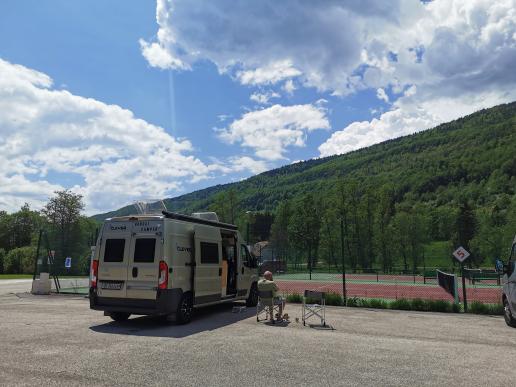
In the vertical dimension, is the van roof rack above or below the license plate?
above

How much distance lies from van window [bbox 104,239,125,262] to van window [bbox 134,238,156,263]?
1.38 feet

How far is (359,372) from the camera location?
20.9 ft

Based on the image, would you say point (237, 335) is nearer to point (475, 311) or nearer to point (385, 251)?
point (475, 311)

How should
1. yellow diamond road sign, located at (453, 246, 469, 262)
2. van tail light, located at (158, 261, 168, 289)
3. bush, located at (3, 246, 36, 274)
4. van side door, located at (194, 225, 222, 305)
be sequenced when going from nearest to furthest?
van tail light, located at (158, 261, 168, 289)
van side door, located at (194, 225, 222, 305)
yellow diamond road sign, located at (453, 246, 469, 262)
bush, located at (3, 246, 36, 274)

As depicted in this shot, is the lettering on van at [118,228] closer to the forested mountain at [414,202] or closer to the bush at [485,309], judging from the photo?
the forested mountain at [414,202]

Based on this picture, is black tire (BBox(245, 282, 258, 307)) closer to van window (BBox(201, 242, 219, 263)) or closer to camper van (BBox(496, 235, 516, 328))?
van window (BBox(201, 242, 219, 263))

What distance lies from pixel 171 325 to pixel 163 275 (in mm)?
1381

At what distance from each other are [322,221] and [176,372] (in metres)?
66.1

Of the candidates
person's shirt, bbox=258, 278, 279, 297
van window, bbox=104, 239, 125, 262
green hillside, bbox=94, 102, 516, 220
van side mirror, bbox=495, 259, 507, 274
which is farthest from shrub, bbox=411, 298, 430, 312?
green hillside, bbox=94, 102, 516, 220

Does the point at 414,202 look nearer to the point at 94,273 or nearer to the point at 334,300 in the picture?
the point at 334,300

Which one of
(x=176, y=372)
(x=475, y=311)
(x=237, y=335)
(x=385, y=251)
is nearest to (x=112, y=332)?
(x=237, y=335)

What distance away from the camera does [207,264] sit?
39.2ft

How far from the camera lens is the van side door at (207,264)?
11.5 metres

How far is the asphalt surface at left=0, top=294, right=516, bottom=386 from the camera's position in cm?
600
